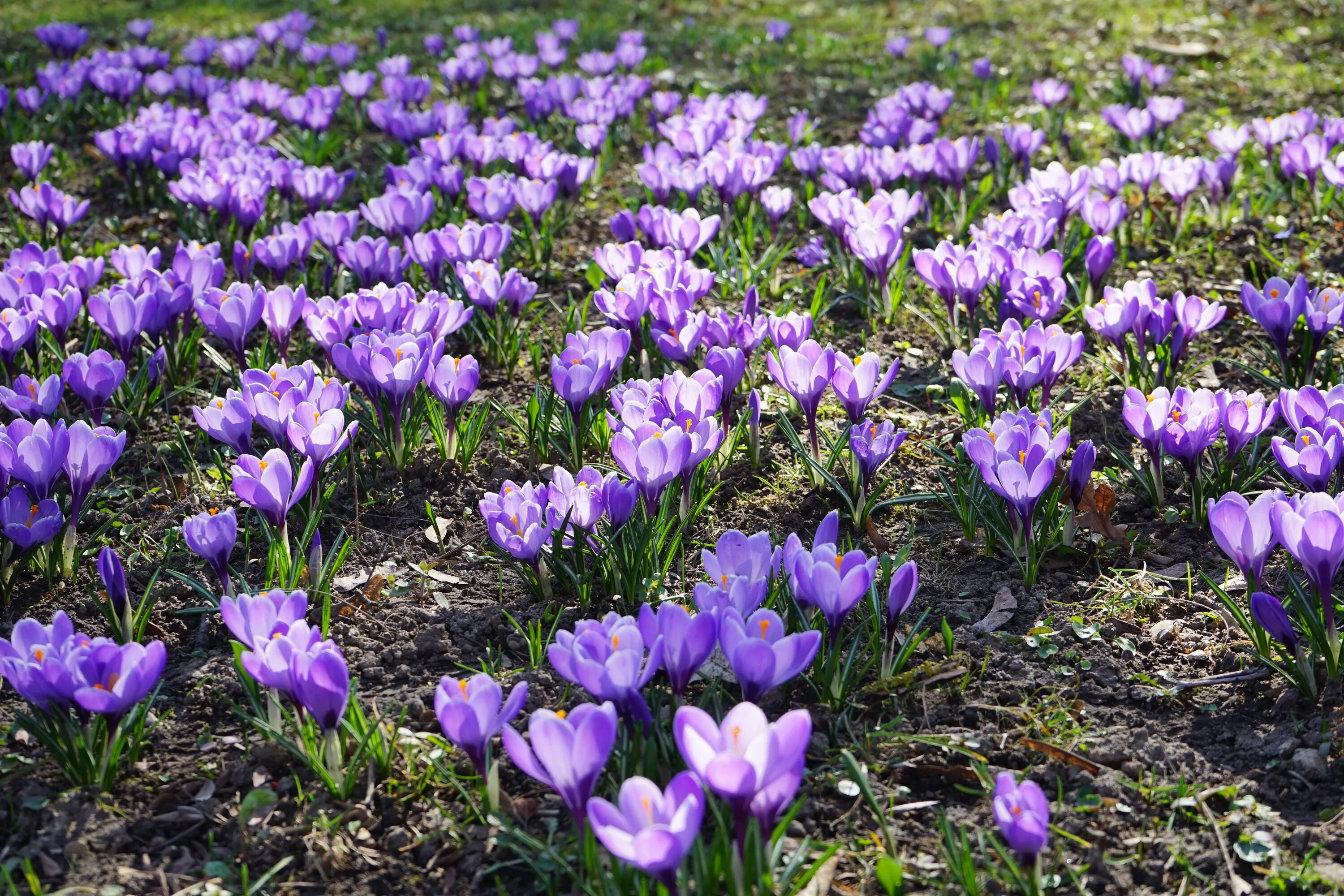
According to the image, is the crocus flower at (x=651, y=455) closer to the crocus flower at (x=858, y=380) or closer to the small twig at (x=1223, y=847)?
the crocus flower at (x=858, y=380)

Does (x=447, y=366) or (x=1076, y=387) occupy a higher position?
(x=447, y=366)

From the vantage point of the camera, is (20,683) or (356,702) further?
(356,702)

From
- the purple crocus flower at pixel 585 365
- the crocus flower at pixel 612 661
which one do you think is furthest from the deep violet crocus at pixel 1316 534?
the purple crocus flower at pixel 585 365

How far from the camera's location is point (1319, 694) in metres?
2.02

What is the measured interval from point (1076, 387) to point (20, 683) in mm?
2781

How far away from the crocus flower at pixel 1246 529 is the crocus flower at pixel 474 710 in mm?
1275

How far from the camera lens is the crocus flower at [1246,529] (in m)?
1.97

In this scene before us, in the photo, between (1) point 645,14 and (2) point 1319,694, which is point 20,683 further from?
(1) point 645,14

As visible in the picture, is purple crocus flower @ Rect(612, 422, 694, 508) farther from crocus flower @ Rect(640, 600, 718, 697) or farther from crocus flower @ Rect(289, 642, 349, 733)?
crocus flower @ Rect(289, 642, 349, 733)

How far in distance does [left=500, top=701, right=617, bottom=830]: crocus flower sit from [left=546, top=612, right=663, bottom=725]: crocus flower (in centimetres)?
10


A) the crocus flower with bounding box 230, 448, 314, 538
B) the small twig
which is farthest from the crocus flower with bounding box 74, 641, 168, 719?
the small twig

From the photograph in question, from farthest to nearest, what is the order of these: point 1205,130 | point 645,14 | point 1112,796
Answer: point 645,14, point 1205,130, point 1112,796

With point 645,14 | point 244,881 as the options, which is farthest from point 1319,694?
point 645,14

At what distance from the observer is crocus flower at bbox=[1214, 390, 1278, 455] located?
2.37 meters
